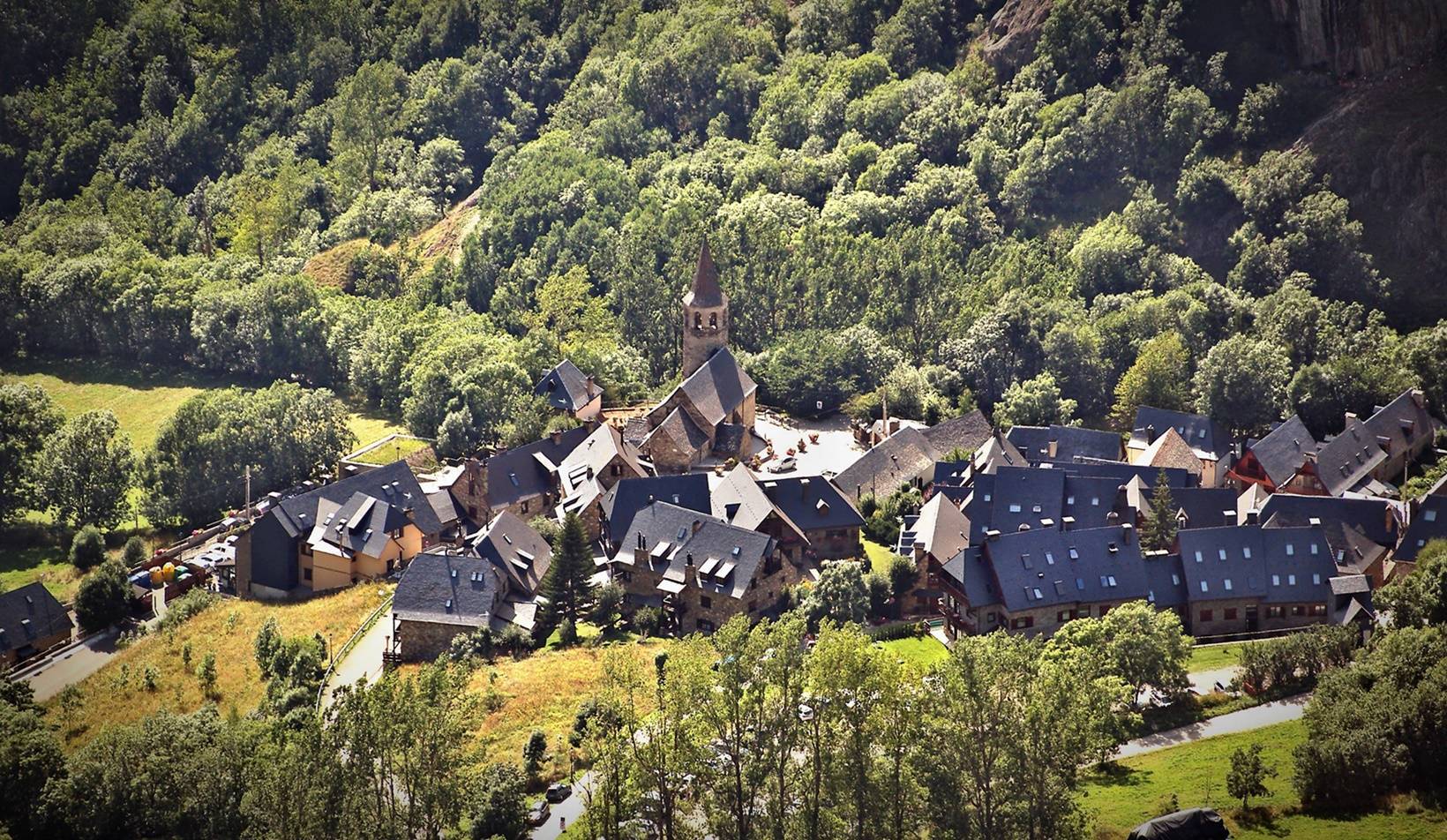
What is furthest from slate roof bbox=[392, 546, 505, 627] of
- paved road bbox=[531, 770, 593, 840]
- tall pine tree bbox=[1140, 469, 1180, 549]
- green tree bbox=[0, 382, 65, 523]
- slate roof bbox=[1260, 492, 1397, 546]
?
slate roof bbox=[1260, 492, 1397, 546]

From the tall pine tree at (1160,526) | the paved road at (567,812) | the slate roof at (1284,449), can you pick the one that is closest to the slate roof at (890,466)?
the tall pine tree at (1160,526)

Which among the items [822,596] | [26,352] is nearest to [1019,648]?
[822,596]

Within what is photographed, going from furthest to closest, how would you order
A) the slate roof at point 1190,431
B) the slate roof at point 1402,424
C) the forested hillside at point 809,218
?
1. the forested hillside at point 809,218
2. the slate roof at point 1190,431
3. the slate roof at point 1402,424

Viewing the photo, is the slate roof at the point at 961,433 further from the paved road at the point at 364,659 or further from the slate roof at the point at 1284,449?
the paved road at the point at 364,659

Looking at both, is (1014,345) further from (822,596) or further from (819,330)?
(822,596)

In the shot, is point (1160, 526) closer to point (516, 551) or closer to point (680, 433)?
point (680, 433)

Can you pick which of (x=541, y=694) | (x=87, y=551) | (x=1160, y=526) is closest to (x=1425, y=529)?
(x=1160, y=526)
